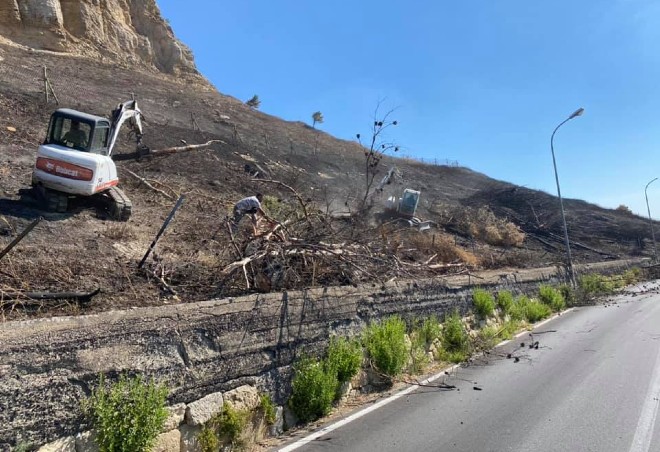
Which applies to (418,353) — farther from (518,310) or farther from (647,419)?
(518,310)

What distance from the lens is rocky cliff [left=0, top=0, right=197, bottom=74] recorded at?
34844 millimetres

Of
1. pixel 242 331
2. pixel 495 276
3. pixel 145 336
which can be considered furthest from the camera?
pixel 495 276

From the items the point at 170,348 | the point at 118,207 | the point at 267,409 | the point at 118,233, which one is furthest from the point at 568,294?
the point at 170,348

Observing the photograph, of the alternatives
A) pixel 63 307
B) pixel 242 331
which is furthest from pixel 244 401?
pixel 63 307

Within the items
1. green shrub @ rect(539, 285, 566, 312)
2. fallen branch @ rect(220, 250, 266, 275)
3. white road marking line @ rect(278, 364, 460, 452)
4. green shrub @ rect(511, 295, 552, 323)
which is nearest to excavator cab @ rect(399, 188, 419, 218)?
green shrub @ rect(539, 285, 566, 312)

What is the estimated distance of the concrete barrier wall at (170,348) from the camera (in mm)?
3994

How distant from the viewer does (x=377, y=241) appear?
1127 cm

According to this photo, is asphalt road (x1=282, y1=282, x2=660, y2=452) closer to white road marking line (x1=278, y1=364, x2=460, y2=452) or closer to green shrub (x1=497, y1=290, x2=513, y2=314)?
white road marking line (x1=278, y1=364, x2=460, y2=452)

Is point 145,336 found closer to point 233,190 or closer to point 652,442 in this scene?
point 652,442

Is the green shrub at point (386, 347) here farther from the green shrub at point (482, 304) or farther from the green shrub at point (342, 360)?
the green shrub at point (482, 304)

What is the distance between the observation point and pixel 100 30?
40.4m

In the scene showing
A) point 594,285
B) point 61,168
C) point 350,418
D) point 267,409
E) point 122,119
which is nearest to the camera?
point 267,409

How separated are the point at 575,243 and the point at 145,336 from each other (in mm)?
38193

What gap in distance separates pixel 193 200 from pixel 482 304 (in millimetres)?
9788
